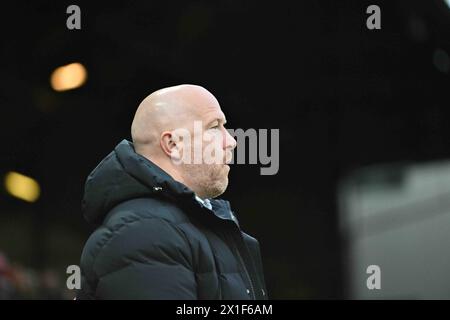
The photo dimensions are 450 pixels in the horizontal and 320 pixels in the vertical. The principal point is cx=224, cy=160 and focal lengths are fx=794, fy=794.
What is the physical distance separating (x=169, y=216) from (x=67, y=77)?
4.59 m

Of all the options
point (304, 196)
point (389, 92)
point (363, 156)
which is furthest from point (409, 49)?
point (304, 196)

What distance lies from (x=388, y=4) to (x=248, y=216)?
82.4 inches

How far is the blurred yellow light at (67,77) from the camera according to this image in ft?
19.9

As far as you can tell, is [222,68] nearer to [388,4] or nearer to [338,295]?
[388,4]

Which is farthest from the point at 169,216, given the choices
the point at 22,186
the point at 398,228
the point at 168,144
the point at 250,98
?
the point at 398,228

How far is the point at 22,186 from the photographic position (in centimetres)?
608

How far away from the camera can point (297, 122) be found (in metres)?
7.16

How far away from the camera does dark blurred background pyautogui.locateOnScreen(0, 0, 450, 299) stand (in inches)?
229

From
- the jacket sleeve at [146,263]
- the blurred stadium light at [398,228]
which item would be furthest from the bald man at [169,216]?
the blurred stadium light at [398,228]

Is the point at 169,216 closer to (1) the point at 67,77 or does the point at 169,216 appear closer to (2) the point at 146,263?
(2) the point at 146,263

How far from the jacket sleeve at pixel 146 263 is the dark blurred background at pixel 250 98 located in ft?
12.5

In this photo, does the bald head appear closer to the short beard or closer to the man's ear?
the man's ear

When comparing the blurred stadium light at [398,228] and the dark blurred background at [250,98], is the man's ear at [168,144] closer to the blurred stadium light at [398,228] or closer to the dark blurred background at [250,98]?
the dark blurred background at [250,98]

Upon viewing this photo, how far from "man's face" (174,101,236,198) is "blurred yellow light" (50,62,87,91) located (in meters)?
4.01
